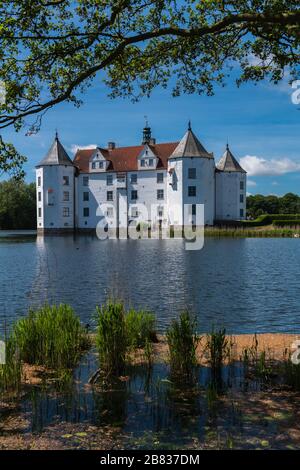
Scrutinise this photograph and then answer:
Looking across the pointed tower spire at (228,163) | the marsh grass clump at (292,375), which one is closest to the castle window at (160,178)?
the pointed tower spire at (228,163)

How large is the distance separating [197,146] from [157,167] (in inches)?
248

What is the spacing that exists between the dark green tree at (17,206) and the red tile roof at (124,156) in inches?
1074

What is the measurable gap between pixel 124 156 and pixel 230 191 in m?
16.4

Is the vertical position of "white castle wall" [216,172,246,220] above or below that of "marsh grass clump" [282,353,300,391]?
above

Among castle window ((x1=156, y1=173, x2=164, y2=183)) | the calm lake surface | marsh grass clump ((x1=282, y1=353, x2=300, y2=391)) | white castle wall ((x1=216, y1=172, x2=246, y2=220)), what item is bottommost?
the calm lake surface

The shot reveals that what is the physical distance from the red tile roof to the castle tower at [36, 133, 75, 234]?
2634 mm

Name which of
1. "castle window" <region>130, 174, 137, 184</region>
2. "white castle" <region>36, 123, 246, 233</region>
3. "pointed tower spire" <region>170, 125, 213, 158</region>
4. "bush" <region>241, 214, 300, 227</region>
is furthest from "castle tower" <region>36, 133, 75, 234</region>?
"bush" <region>241, 214, 300, 227</region>

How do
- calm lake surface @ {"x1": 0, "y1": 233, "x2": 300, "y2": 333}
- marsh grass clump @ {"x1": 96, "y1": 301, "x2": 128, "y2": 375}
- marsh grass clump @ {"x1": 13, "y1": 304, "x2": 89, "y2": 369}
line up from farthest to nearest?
1. calm lake surface @ {"x1": 0, "y1": 233, "x2": 300, "y2": 333}
2. marsh grass clump @ {"x1": 13, "y1": 304, "x2": 89, "y2": 369}
3. marsh grass clump @ {"x1": 96, "y1": 301, "x2": 128, "y2": 375}

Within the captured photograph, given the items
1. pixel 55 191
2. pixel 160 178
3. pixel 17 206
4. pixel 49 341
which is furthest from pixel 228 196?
pixel 49 341

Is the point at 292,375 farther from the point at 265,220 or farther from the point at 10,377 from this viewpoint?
the point at 265,220

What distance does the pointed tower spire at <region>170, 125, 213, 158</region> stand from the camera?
6144 cm

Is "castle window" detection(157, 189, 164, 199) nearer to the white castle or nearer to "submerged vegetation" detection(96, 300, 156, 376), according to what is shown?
the white castle
